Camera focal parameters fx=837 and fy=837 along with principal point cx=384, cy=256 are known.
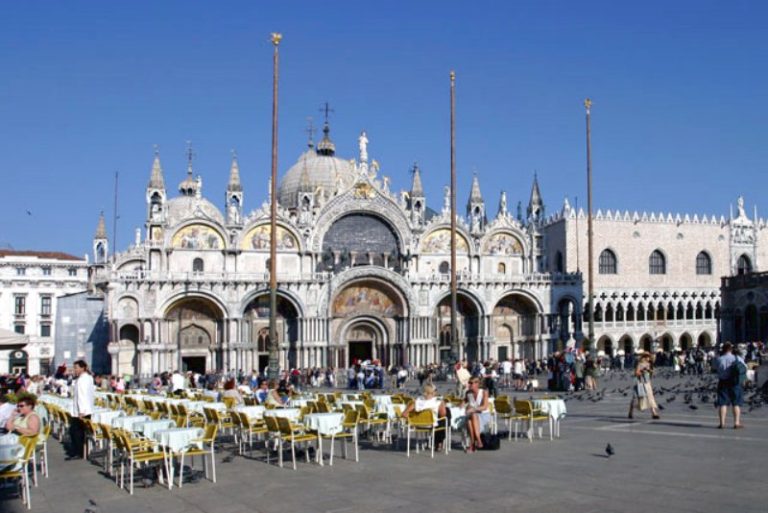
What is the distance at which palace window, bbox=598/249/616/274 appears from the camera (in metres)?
63.5

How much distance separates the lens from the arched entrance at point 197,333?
157 feet

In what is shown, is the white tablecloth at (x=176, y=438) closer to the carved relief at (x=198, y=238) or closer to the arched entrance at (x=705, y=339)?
the carved relief at (x=198, y=238)

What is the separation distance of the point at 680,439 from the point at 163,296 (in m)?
35.9

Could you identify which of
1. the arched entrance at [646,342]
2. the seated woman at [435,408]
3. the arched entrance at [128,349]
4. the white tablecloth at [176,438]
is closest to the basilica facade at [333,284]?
the arched entrance at [128,349]

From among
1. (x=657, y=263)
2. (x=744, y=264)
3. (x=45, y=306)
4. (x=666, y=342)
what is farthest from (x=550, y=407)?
(x=45, y=306)

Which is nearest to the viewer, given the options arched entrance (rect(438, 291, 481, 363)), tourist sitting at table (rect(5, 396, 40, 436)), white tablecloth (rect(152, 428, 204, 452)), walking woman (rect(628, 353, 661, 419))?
white tablecloth (rect(152, 428, 204, 452))

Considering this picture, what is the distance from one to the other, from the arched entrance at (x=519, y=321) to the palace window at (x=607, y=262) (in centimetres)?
900

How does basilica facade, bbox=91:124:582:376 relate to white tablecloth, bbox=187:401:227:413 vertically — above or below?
above

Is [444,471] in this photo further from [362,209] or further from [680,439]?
[362,209]

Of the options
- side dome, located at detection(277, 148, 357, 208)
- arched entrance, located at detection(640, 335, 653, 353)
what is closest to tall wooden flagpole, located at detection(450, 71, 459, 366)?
side dome, located at detection(277, 148, 357, 208)

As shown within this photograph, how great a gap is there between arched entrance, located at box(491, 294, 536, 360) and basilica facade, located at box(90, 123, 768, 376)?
76 mm

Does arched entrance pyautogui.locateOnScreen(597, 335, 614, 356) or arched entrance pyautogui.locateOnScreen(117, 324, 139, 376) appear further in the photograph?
arched entrance pyautogui.locateOnScreen(597, 335, 614, 356)

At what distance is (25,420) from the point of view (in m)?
12.5

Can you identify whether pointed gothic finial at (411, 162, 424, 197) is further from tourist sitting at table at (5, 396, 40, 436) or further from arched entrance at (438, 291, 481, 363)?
tourist sitting at table at (5, 396, 40, 436)
